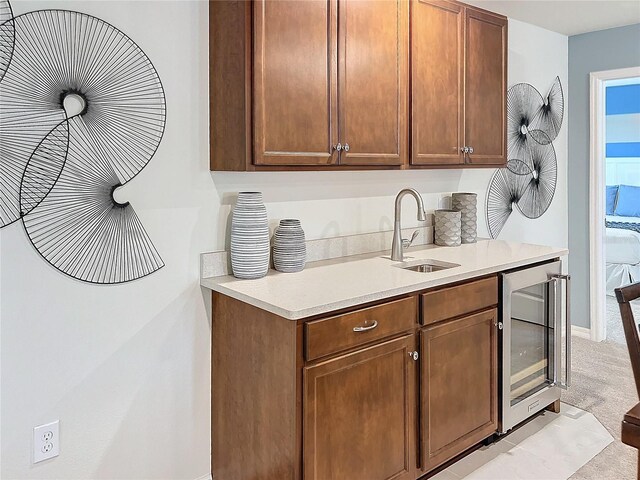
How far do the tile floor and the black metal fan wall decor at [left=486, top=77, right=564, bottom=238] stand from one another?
1.32 meters

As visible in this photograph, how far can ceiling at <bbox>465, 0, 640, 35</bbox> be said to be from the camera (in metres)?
3.30

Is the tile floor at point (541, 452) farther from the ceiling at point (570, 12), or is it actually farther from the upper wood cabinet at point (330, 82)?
the ceiling at point (570, 12)

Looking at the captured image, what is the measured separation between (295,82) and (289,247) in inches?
27.4

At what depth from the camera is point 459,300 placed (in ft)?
7.79

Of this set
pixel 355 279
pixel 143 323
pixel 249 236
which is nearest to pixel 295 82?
pixel 249 236

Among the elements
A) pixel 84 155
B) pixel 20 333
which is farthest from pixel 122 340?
pixel 84 155

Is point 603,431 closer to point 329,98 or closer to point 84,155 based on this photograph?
point 329,98

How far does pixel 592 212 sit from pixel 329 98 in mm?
2810

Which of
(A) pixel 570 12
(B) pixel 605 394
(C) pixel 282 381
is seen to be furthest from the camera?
(A) pixel 570 12

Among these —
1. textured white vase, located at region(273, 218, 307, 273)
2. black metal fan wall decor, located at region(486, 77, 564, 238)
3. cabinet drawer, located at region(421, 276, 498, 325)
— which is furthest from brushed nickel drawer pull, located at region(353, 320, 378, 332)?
black metal fan wall decor, located at region(486, 77, 564, 238)

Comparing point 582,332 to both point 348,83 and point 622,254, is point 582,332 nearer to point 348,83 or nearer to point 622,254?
point 622,254

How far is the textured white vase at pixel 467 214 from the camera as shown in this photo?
316 cm

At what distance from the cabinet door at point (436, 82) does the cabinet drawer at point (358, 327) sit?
0.85 meters

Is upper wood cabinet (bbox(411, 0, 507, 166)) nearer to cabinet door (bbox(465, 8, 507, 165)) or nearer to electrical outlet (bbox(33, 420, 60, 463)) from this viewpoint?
cabinet door (bbox(465, 8, 507, 165))
